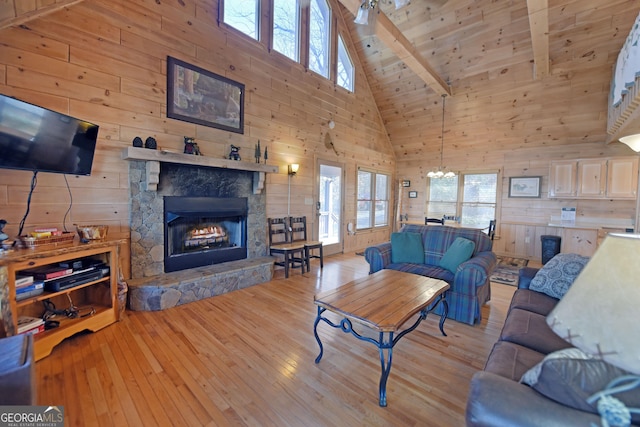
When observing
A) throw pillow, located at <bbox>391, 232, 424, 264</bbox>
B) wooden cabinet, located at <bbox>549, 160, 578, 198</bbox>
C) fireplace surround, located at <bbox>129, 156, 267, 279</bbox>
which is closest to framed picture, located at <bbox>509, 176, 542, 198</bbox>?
wooden cabinet, located at <bbox>549, 160, 578, 198</bbox>

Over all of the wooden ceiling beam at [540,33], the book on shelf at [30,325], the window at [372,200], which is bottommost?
the book on shelf at [30,325]

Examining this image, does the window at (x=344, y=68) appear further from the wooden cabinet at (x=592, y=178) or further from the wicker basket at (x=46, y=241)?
the wicker basket at (x=46, y=241)

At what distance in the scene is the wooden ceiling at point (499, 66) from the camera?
3.78 m

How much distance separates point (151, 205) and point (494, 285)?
4873 mm

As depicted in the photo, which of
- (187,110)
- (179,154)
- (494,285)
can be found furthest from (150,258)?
(494,285)

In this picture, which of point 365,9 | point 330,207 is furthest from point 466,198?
point 365,9

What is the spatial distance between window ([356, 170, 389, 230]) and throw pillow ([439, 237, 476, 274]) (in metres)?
3.48

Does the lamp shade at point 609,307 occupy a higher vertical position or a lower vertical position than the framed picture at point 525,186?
lower

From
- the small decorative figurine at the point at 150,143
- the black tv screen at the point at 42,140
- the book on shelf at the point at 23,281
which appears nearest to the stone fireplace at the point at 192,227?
the small decorative figurine at the point at 150,143

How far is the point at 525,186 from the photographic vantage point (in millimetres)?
5973

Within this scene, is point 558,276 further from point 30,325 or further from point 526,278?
point 30,325

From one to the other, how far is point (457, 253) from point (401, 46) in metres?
3.07

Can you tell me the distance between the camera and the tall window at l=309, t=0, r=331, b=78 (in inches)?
204

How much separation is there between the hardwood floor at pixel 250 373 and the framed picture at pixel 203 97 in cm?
248
